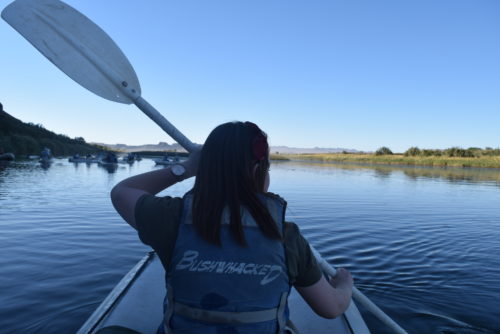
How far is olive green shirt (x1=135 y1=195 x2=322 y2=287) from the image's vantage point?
1656mm

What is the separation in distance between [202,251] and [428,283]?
229 inches

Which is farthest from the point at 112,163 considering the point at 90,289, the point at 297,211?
the point at 90,289

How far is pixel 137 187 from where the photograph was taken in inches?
76.3

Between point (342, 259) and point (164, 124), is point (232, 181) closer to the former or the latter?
point (164, 124)

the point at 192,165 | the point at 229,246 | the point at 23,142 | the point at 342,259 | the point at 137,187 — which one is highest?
the point at 23,142

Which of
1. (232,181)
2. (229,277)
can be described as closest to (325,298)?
(229,277)

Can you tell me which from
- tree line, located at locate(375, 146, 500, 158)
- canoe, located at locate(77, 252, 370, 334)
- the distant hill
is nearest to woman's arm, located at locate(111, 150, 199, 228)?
canoe, located at locate(77, 252, 370, 334)

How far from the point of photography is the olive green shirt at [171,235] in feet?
5.43

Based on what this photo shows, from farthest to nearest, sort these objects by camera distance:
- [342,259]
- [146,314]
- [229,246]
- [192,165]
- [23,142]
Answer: [23,142] → [342,259] → [146,314] → [192,165] → [229,246]

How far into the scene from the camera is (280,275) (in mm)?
1616

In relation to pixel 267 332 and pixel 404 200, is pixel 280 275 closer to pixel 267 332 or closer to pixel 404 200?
pixel 267 332

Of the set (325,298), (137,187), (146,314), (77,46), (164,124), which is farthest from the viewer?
(146,314)

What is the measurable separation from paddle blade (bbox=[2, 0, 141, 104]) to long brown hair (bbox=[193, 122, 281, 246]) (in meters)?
1.53

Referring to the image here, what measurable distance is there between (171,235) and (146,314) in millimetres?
2052
